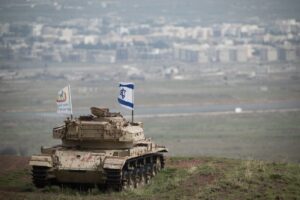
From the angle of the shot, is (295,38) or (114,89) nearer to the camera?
(114,89)

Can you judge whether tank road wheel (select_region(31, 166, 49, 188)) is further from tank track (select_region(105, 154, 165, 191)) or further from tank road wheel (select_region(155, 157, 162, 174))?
tank road wheel (select_region(155, 157, 162, 174))

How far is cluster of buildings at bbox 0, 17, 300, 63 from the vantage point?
143250mm

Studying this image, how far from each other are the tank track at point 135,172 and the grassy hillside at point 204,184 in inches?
11.6

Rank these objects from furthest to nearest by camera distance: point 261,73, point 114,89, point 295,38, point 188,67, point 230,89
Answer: point 295,38, point 188,67, point 261,73, point 230,89, point 114,89

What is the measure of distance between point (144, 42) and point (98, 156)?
5542 inches

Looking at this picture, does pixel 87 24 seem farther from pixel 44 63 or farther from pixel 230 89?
pixel 230 89

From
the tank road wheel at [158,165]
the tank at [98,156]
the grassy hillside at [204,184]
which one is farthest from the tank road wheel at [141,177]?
the tank road wheel at [158,165]

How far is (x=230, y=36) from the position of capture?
180 meters

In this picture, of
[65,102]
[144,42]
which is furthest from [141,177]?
[144,42]

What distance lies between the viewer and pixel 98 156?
98.0 feet

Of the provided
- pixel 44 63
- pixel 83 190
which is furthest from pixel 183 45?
pixel 83 190

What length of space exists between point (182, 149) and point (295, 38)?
101852 millimetres

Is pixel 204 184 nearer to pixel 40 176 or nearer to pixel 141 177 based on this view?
pixel 141 177

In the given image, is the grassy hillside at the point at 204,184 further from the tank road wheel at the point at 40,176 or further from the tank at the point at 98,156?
the tank at the point at 98,156
